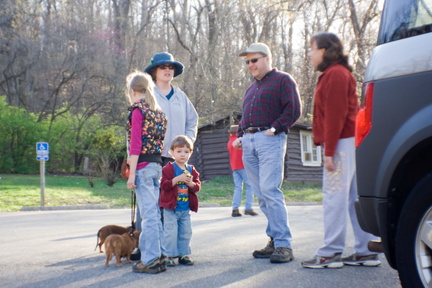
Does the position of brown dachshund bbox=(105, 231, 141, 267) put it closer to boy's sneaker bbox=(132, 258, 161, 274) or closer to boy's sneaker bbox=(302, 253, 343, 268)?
boy's sneaker bbox=(132, 258, 161, 274)

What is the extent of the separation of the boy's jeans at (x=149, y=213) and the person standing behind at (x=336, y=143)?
1.35 metres

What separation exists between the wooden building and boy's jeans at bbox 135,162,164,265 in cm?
2511

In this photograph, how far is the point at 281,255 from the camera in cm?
550

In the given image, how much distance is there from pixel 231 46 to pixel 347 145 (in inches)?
1412

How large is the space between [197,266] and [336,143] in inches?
68.5

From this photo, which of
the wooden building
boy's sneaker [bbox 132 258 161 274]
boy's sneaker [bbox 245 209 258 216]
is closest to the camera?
boy's sneaker [bbox 132 258 161 274]

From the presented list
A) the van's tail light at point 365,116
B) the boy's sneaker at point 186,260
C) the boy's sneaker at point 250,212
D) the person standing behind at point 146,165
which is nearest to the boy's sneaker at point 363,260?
the boy's sneaker at point 186,260

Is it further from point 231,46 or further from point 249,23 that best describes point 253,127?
point 231,46

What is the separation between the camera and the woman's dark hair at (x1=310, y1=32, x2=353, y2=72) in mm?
5211

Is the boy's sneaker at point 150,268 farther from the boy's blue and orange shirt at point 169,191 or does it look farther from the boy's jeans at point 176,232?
the boy's blue and orange shirt at point 169,191

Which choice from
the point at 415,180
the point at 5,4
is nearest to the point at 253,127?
the point at 415,180

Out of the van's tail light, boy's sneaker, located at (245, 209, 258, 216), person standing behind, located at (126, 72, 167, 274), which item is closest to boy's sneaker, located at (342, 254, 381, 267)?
person standing behind, located at (126, 72, 167, 274)

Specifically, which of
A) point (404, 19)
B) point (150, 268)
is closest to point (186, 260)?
point (150, 268)

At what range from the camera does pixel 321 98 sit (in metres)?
5.20
